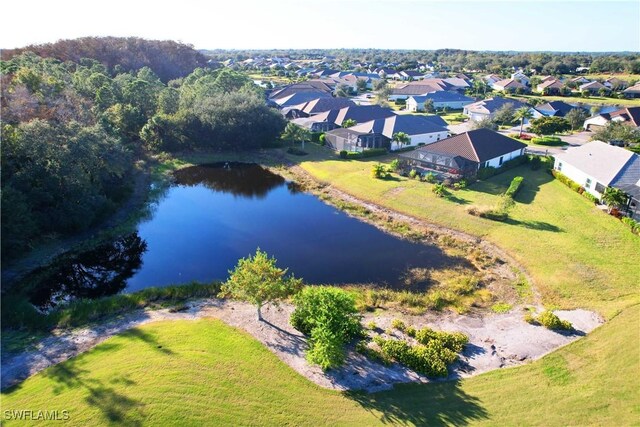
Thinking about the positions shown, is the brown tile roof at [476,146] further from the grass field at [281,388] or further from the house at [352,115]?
the grass field at [281,388]

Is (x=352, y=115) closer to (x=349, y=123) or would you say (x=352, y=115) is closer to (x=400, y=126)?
(x=349, y=123)

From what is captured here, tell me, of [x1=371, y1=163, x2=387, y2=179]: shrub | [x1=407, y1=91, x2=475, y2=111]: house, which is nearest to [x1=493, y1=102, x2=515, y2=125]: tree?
[x1=407, y1=91, x2=475, y2=111]: house

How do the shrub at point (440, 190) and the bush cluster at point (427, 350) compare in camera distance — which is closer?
the bush cluster at point (427, 350)

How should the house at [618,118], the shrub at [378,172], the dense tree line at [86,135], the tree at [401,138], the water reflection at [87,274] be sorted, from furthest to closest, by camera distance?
the house at [618,118], the tree at [401,138], the shrub at [378,172], the dense tree line at [86,135], the water reflection at [87,274]

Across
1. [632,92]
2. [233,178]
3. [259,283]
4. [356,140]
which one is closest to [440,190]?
[356,140]

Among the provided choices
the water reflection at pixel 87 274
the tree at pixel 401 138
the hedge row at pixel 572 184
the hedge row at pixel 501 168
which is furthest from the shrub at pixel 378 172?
the water reflection at pixel 87 274
